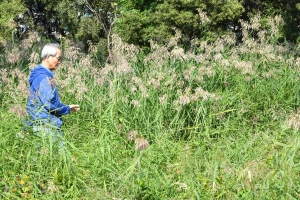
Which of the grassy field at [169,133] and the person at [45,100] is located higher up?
the person at [45,100]

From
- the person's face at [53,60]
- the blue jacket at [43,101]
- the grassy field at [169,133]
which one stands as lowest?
the grassy field at [169,133]

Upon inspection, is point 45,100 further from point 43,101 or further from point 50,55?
point 50,55

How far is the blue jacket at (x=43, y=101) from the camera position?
14.9 feet

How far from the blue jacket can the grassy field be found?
0.18 m

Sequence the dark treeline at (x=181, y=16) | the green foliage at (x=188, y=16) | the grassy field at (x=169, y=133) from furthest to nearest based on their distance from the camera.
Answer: the green foliage at (x=188, y=16)
the dark treeline at (x=181, y=16)
the grassy field at (x=169, y=133)

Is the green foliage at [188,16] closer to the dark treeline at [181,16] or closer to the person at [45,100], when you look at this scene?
the dark treeline at [181,16]

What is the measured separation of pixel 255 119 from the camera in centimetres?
565

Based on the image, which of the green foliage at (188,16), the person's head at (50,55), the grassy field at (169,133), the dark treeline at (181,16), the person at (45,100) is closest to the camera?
the grassy field at (169,133)

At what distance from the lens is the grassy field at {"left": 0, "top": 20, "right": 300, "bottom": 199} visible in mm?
3768

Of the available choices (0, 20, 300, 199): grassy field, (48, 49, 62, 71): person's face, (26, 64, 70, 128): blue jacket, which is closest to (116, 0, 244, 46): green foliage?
(0, 20, 300, 199): grassy field

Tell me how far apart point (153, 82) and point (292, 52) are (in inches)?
123

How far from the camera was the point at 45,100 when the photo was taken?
180 inches

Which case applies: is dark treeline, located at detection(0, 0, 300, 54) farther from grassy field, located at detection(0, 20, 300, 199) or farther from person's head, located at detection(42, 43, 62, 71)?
person's head, located at detection(42, 43, 62, 71)

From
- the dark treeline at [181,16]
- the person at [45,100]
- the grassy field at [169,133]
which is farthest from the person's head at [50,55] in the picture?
the dark treeline at [181,16]
